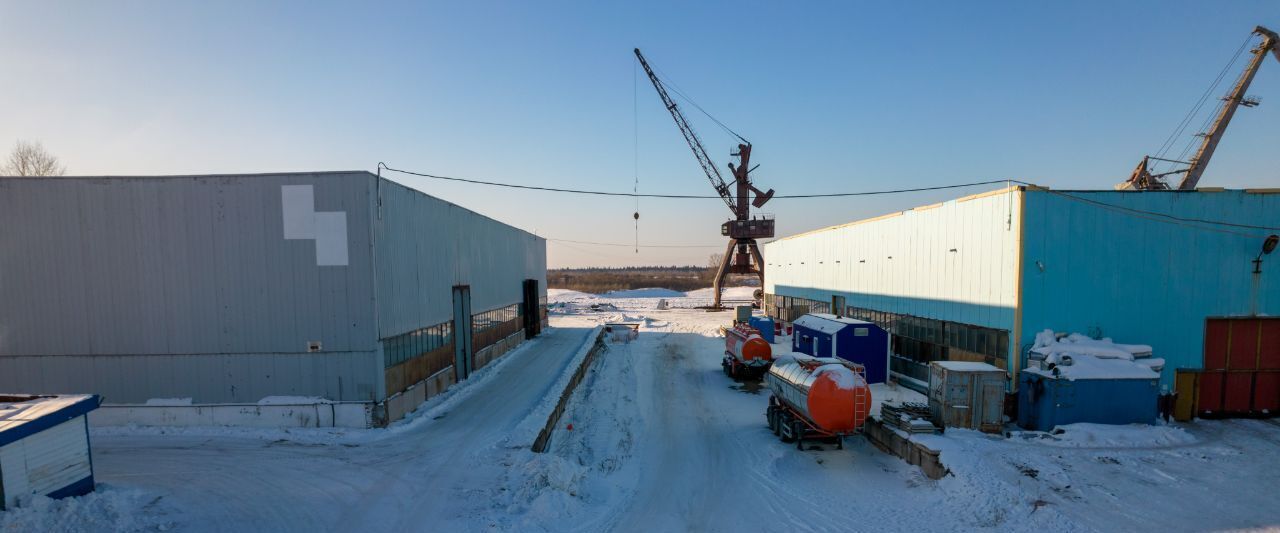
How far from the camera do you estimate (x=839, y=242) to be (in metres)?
30.5

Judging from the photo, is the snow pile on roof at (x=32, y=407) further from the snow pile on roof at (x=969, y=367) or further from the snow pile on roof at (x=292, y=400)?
the snow pile on roof at (x=969, y=367)

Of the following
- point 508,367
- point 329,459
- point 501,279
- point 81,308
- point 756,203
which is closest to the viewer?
point 329,459

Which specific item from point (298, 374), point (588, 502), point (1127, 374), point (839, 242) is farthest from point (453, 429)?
point (839, 242)

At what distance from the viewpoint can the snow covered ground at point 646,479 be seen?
10281mm

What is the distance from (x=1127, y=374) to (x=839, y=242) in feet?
52.2

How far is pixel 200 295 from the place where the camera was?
15461 mm

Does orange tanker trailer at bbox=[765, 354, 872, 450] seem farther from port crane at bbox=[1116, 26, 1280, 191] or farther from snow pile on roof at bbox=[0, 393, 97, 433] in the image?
port crane at bbox=[1116, 26, 1280, 191]

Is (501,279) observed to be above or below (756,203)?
below

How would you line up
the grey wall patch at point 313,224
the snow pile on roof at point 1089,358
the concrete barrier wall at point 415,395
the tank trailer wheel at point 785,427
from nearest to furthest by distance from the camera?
the grey wall patch at point 313,224
the snow pile on roof at point 1089,358
the tank trailer wheel at point 785,427
the concrete barrier wall at point 415,395

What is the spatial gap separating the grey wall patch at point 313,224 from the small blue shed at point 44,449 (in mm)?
6135

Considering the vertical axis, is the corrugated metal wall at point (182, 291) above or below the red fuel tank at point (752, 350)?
above

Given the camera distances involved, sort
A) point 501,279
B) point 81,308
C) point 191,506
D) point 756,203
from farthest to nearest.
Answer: point 756,203, point 501,279, point 81,308, point 191,506

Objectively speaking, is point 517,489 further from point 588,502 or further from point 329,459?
point 329,459

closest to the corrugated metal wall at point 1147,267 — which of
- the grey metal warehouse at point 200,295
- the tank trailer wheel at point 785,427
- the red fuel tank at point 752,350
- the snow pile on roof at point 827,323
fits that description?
the snow pile on roof at point 827,323
